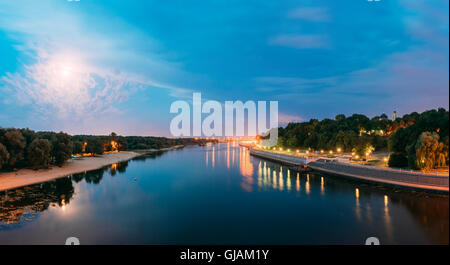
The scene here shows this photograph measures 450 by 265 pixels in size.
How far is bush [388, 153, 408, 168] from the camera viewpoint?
79.8 feet

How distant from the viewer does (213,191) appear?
2603 cm

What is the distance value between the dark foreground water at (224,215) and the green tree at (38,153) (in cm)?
743

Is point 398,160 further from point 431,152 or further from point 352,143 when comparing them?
point 352,143

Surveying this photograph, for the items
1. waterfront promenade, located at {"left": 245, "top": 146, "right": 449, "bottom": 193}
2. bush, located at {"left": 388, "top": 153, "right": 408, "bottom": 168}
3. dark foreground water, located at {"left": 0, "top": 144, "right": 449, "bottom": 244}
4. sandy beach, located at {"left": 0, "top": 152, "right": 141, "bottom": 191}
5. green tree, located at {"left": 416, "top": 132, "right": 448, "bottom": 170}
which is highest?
green tree, located at {"left": 416, "top": 132, "right": 448, "bottom": 170}

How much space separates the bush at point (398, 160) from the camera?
24.3m

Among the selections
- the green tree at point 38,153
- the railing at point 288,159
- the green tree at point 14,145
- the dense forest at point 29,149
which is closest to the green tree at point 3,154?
the dense forest at point 29,149

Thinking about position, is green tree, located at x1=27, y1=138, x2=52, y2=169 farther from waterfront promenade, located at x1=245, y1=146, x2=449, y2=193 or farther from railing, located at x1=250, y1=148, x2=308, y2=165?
railing, located at x1=250, y1=148, x2=308, y2=165

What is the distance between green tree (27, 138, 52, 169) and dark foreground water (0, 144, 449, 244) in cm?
743

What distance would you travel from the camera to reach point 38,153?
3198cm

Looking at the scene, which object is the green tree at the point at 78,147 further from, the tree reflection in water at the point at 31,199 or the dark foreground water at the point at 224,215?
the dark foreground water at the point at 224,215

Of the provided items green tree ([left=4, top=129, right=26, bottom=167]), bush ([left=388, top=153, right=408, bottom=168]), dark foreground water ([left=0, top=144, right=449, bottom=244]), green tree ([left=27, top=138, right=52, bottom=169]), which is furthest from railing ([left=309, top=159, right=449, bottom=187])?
green tree ([left=4, top=129, right=26, bottom=167])

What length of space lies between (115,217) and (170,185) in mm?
12944
